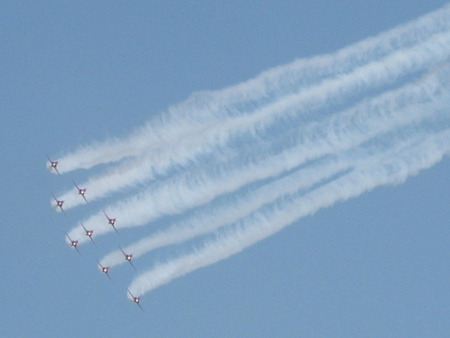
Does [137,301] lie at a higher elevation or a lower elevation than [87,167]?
lower

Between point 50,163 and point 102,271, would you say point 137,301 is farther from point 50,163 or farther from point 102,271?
point 50,163

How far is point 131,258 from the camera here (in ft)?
219

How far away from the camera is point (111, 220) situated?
216ft

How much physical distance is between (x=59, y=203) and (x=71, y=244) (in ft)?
9.18

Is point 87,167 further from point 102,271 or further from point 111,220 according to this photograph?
point 102,271

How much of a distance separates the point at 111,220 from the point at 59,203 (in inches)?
254

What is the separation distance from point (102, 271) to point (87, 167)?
869cm

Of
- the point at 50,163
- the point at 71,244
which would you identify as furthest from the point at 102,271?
the point at 50,163

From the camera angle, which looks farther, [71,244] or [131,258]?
[71,244]

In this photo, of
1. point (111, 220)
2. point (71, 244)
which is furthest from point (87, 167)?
point (71, 244)

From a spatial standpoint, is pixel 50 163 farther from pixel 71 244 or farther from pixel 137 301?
pixel 137 301

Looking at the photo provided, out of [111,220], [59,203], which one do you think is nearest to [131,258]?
[111,220]

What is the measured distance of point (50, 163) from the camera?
6994 centimetres

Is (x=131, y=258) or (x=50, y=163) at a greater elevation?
(x=50, y=163)
